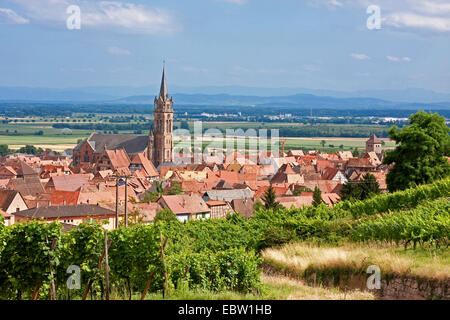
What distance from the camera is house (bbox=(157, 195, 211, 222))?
5191cm

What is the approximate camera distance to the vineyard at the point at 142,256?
11578 millimetres

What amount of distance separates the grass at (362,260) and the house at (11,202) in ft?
118

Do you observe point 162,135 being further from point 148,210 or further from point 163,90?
point 148,210

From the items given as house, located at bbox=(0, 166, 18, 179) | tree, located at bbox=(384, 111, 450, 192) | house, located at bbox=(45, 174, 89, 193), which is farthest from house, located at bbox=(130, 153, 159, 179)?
tree, located at bbox=(384, 111, 450, 192)

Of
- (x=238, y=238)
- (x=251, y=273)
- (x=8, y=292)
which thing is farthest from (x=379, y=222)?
(x=8, y=292)

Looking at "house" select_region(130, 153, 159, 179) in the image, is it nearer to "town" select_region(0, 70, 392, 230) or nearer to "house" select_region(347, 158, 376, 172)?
"town" select_region(0, 70, 392, 230)

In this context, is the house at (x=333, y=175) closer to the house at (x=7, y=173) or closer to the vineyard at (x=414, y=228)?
the house at (x=7, y=173)

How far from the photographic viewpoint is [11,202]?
160 feet

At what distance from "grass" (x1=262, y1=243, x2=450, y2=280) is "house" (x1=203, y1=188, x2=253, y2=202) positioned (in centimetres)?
4640

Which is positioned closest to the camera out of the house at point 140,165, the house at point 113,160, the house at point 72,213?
the house at point 72,213

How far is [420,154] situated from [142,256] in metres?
18.7

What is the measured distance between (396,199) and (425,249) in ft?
25.5

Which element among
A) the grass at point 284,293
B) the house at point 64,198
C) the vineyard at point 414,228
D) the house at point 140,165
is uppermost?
the vineyard at point 414,228

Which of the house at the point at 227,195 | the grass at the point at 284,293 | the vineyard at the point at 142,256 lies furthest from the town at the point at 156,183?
the grass at the point at 284,293
